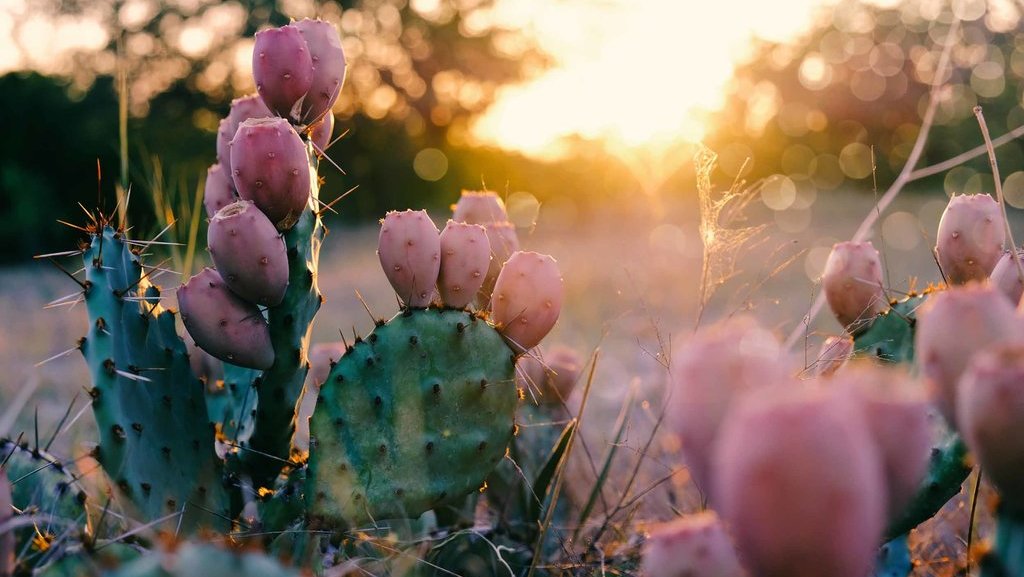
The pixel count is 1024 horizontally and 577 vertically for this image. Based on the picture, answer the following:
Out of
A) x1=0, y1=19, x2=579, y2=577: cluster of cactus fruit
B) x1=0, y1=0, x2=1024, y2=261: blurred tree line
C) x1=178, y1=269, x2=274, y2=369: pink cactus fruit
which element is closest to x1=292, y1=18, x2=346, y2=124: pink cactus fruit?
x1=0, y1=19, x2=579, y2=577: cluster of cactus fruit

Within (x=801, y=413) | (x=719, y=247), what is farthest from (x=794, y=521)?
(x=719, y=247)

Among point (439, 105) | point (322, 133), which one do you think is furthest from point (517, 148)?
point (322, 133)

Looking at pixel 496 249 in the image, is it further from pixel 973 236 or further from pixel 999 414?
pixel 999 414

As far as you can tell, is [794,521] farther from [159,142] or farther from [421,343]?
[159,142]

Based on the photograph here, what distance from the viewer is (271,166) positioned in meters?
1.04

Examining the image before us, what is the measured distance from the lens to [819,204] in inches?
408

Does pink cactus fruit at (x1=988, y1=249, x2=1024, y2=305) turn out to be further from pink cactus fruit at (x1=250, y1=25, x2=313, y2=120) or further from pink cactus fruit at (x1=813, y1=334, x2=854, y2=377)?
pink cactus fruit at (x1=250, y1=25, x2=313, y2=120)

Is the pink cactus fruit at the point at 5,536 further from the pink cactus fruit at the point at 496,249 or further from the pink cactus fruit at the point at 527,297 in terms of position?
the pink cactus fruit at the point at 496,249

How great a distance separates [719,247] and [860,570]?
2.20 ft

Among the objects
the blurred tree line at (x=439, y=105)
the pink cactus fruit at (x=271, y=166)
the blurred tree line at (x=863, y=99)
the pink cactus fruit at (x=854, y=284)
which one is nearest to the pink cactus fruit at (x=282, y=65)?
the pink cactus fruit at (x=271, y=166)

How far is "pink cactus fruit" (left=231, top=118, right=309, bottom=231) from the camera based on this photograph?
3.36 feet

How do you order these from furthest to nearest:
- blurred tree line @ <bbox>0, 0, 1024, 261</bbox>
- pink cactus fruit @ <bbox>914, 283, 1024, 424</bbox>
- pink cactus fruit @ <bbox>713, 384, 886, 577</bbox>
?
blurred tree line @ <bbox>0, 0, 1024, 261</bbox>, pink cactus fruit @ <bbox>914, 283, 1024, 424</bbox>, pink cactus fruit @ <bbox>713, 384, 886, 577</bbox>

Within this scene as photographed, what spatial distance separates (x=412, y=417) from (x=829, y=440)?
29.8 inches

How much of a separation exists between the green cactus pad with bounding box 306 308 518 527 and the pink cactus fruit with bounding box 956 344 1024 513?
69cm
